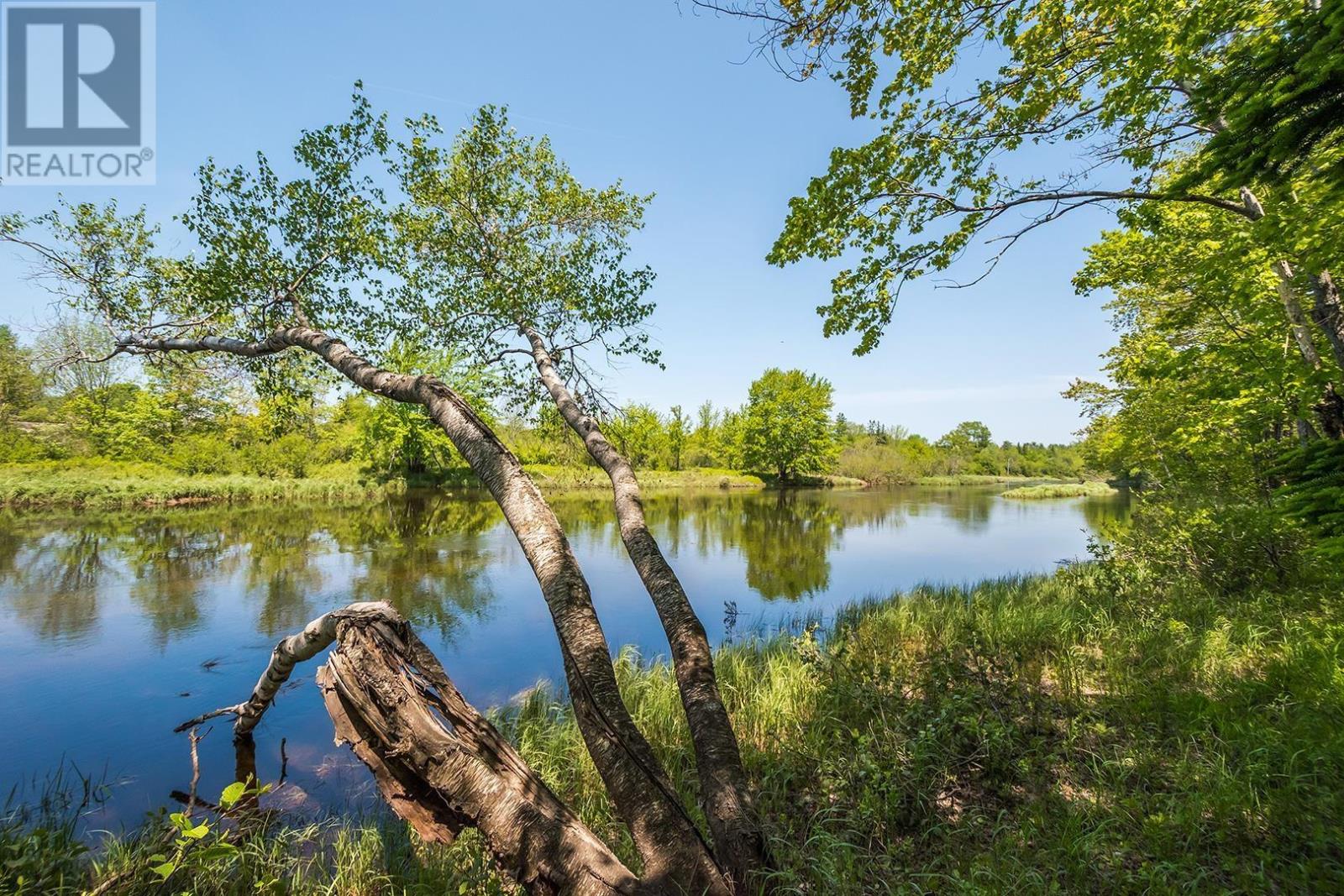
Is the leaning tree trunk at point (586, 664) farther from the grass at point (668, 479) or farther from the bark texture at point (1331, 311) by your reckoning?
the grass at point (668, 479)

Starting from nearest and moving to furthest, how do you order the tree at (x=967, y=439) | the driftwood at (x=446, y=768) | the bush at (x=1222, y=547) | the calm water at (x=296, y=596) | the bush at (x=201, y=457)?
the driftwood at (x=446, y=768) → the calm water at (x=296, y=596) → the bush at (x=1222, y=547) → the bush at (x=201, y=457) → the tree at (x=967, y=439)

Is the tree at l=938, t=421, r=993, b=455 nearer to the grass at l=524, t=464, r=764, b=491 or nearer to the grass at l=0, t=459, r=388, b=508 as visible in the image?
the grass at l=524, t=464, r=764, b=491

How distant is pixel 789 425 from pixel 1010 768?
43011 mm

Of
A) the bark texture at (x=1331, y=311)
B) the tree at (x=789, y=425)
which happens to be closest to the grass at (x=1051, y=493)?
the tree at (x=789, y=425)

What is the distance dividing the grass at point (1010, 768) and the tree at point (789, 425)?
40117 millimetres

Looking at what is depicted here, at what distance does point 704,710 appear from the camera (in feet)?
8.52

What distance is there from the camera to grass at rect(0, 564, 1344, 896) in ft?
7.97

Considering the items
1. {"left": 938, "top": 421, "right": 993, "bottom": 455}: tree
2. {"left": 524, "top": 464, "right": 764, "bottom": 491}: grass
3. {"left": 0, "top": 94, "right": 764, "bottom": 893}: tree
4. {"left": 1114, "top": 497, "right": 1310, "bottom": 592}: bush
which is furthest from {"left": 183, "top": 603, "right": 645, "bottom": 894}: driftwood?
{"left": 938, "top": 421, "right": 993, "bottom": 455}: tree

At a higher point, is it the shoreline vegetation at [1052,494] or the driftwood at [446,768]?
the driftwood at [446,768]

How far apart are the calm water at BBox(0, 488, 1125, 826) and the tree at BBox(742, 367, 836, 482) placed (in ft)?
73.6

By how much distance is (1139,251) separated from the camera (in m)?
6.50

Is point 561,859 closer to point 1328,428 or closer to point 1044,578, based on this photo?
point 1328,428

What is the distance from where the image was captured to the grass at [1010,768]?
95.6 inches

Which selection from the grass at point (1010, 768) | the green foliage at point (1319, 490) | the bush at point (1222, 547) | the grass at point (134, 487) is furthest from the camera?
the grass at point (134, 487)
